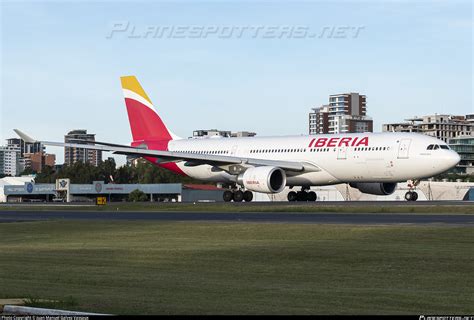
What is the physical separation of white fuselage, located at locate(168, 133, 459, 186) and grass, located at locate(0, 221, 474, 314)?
24.2 metres

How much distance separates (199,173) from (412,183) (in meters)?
16.5

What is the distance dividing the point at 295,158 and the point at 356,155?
525cm

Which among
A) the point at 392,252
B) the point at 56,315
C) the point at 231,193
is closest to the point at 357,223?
the point at 392,252

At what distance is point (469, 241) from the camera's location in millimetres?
24000

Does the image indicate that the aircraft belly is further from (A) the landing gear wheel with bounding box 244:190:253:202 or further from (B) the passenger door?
(B) the passenger door

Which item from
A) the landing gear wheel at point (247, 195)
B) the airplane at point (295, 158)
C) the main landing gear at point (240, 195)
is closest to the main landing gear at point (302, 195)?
the airplane at point (295, 158)

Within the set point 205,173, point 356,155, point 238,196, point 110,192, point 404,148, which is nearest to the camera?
point 404,148

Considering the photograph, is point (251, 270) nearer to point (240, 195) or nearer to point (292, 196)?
point (240, 195)

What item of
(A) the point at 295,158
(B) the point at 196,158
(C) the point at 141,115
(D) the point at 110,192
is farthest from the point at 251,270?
(D) the point at 110,192

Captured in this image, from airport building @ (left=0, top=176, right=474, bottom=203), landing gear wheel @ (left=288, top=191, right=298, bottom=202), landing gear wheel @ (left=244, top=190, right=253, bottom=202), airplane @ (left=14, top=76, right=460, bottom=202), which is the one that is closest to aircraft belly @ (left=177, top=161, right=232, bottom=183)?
airplane @ (left=14, top=76, right=460, bottom=202)

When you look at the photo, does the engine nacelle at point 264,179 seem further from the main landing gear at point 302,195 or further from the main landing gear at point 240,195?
the main landing gear at point 302,195

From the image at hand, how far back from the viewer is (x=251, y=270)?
1883cm

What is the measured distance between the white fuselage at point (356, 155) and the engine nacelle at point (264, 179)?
8.51 ft

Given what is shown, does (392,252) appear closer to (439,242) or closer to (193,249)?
(439,242)
